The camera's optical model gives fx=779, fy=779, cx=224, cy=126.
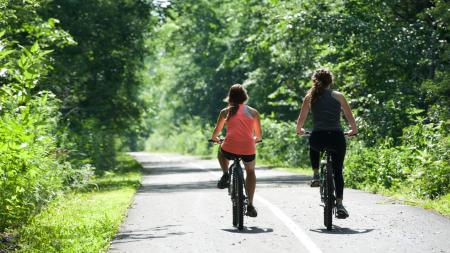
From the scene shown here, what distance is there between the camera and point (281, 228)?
1064 cm

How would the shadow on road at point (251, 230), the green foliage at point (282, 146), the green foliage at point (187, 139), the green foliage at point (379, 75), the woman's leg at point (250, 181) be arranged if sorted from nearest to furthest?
1. the shadow on road at point (251, 230)
2. the woman's leg at point (250, 181)
3. the green foliage at point (379, 75)
4. the green foliage at point (282, 146)
5. the green foliage at point (187, 139)

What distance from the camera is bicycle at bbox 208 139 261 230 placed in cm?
1056

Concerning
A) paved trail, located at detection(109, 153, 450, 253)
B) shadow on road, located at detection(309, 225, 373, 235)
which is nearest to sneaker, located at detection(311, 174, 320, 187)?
paved trail, located at detection(109, 153, 450, 253)

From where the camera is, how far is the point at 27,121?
1109 cm

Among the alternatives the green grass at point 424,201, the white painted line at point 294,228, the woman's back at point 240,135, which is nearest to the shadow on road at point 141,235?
the woman's back at point 240,135

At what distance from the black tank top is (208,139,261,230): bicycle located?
4.01ft

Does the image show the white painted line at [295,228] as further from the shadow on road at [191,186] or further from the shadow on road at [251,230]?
the shadow on road at [191,186]

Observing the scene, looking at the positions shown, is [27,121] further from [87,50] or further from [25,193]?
[87,50]

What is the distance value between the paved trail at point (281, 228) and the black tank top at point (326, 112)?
53.9 inches

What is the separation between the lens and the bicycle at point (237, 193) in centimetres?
1056

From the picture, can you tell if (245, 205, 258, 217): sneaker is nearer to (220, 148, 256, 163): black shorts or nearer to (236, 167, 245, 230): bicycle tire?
(236, 167, 245, 230): bicycle tire

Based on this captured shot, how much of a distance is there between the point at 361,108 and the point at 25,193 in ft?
39.4

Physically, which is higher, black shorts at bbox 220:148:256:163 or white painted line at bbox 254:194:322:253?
black shorts at bbox 220:148:256:163

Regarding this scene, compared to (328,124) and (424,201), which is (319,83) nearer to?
(328,124)
